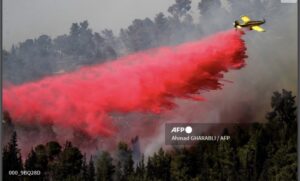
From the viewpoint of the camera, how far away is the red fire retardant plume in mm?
3201

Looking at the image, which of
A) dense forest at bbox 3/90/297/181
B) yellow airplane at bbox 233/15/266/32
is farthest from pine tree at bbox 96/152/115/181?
yellow airplane at bbox 233/15/266/32

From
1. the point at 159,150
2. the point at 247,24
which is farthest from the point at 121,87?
the point at 247,24

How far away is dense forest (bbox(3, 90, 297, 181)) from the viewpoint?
3215mm

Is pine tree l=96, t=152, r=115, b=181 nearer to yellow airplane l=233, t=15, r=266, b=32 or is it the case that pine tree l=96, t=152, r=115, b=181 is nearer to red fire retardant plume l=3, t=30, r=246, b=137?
red fire retardant plume l=3, t=30, r=246, b=137

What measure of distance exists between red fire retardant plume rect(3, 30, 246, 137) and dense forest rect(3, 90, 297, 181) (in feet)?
0.44

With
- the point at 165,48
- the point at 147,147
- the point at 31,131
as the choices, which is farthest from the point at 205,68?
the point at 31,131

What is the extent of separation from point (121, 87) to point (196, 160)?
1.70 feet

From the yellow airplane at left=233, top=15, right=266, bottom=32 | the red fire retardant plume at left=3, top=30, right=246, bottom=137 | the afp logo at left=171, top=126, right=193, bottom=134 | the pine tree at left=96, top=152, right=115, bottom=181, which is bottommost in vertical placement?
the pine tree at left=96, top=152, right=115, bottom=181

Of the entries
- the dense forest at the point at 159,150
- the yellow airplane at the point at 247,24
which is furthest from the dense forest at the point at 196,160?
the yellow airplane at the point at 247,24

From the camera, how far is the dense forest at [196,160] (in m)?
3.21

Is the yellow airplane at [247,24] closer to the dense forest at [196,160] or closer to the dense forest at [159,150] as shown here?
the dense forest at [159,150]

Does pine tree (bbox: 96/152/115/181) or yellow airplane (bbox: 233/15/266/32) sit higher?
yellow airplane (bbox: 233/15/266/32)

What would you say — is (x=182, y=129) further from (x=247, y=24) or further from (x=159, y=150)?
(x=247, y=24)

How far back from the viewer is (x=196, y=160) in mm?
3240
